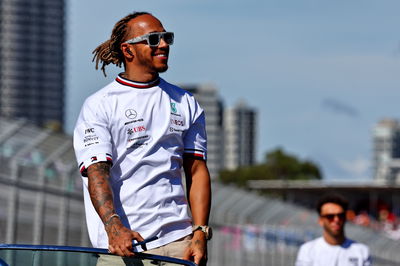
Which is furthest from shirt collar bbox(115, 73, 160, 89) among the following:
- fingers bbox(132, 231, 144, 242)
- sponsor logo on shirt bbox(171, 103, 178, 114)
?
fingers bbox(132, 231, 144, 242)

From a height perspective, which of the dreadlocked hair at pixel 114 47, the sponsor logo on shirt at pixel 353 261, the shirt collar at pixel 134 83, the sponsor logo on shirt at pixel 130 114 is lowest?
the sponsor logo on shirt at pixel 353 261

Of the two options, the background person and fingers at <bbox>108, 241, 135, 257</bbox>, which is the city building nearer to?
the background person

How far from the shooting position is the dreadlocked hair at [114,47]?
5.57 m

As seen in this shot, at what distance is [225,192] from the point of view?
23.8m

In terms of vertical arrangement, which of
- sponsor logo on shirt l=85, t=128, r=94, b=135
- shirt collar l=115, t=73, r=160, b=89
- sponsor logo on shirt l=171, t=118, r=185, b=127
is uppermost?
shirt collar l=115, t=73, r=160, b=89

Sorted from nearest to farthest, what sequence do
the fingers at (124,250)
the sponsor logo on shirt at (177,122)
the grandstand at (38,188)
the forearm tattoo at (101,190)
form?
1. the fingers at (124,250)
2. the forearm tattoo at (101,190)
3. the sponsor logo on shirt at (177,122)
4. the grandstand at (38,188)

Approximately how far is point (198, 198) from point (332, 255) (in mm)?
4381

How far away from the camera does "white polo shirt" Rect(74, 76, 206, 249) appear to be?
531 cm

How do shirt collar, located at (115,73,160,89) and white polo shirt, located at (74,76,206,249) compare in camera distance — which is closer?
white polo shirt, located at (74,76,206,249)

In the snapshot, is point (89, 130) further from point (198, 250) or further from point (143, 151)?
point (198, 250)

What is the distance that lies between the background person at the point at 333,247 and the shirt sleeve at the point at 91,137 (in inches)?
183

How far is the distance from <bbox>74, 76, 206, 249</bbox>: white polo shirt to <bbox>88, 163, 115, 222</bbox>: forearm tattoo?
2.0 inches

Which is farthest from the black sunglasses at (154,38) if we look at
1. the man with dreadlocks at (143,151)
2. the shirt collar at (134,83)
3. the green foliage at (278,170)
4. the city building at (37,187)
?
the green foliage at (278,170)

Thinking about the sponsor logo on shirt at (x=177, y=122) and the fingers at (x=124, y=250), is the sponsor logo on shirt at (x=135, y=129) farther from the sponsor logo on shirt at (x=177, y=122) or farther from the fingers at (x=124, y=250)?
the fingers at (x=124, y=250)
